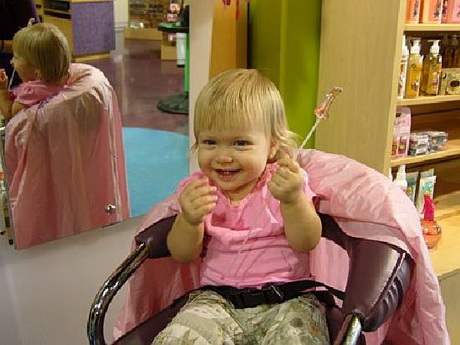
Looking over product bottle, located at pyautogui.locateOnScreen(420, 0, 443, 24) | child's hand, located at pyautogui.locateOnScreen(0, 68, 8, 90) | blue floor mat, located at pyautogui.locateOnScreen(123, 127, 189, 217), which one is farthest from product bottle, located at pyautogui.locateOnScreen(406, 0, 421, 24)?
child's hand, located at pyautogui.locateOnScreen(0, 68, 8, 90)

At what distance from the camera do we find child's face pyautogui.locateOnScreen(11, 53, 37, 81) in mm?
1648

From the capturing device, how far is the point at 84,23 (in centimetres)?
171

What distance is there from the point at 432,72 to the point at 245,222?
35.3 inches

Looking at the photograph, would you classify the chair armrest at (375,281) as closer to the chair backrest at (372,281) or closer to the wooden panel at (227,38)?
the chair backrest at (372,281)

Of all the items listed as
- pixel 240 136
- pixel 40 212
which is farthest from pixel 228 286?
pixel 40 212

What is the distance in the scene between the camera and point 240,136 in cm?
135

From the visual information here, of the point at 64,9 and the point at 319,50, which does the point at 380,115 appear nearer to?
the point at 319,50

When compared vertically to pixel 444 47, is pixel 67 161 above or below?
below

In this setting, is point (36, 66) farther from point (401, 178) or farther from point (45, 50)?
point (401, 178)

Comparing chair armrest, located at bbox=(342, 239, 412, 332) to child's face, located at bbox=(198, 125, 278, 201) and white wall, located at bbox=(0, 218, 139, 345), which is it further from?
white wall, located at bbox=(0, 218, 139, 345)

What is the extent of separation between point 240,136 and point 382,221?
1.17ft

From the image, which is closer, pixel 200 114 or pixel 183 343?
pixel 183 343

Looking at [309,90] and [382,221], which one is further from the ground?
[309,90]

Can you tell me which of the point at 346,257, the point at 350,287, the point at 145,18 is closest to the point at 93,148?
the point at 145,18
